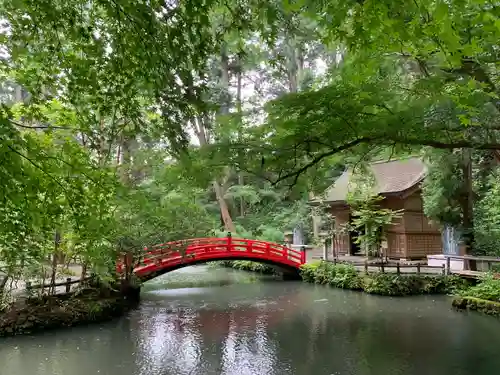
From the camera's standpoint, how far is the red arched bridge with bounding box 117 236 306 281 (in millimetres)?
13023

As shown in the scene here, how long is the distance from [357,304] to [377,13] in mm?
10191

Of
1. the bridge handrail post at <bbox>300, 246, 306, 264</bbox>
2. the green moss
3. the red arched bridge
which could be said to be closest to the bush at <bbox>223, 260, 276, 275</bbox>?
the red arched bridge

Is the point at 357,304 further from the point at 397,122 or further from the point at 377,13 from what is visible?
the point at 377,13

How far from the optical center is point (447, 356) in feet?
23.9

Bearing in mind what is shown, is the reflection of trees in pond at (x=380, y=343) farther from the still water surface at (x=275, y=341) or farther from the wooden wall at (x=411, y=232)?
the wooden wall at (x=411, y=232)

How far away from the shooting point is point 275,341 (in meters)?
8.45

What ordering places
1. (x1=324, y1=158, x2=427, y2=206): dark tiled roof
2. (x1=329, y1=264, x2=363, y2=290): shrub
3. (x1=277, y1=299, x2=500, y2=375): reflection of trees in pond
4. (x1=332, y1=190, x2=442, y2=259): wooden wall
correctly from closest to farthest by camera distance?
(x1=277, y1=299, x2=500, y2=375): reflection of trees in pond → (x1=329, y1=264, x2=363, y2=290): shrub → (x1=324, y1=158, x2=427, y2=206): dark tiled roof → (x1=332, y1=190, x2=442, y2=259): wooden wall

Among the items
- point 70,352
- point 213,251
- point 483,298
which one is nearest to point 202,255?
point 213,251

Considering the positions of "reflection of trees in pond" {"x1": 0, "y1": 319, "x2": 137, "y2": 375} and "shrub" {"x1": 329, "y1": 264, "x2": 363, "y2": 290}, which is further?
"shrub" {"x1": 329, "y1": 264, "x2": 363, "y2": 290}

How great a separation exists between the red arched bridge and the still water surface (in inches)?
48.6

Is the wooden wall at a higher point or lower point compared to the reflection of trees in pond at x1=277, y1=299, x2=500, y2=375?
higher

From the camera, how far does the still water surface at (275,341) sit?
695cm

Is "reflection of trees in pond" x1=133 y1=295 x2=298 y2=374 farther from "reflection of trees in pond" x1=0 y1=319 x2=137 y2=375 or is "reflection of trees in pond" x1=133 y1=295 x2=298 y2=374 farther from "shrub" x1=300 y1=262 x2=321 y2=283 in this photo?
"shrub" x1=300 y1=262 x2=321 y2=283

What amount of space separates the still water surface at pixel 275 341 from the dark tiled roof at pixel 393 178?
4.29 meters
